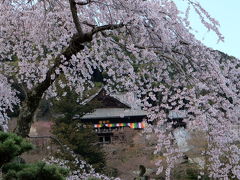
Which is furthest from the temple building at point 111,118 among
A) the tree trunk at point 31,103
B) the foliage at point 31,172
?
the foliage at point 31,172

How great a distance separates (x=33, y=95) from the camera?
438 centimetres

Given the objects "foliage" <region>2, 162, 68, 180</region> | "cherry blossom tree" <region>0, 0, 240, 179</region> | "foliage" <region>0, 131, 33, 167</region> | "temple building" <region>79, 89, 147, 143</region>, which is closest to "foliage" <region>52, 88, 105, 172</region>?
"temple building" <region>79, 89, 147, 143</region>

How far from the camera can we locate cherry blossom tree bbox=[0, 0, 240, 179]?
148 inches

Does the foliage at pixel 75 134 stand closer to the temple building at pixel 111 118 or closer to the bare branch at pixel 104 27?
the temple building at pixel 111 118

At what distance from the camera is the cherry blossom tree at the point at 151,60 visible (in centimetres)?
377

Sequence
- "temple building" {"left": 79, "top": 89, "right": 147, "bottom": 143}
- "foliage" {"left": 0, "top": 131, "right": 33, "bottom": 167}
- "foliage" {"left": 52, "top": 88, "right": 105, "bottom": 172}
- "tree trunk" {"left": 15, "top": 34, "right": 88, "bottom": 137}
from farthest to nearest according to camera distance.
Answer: "temple building" {"left": 79, "top": 89, "right": 147, "bottom": 143}, "foliage" {"left": 52, "top": 88, "right": 105, "bottom": 172}, "tree trunk" {"left": 15, "top": 34, "right": 88, "bottom": 137}, "foliage" {"left": 0, "top": 131, "right": 33, "bottom": 167}

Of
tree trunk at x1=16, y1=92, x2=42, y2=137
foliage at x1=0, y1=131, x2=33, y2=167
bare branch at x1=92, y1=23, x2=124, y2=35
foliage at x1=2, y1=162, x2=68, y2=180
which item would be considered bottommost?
foliage at x1=2, y1=162, x2=68, y2=180

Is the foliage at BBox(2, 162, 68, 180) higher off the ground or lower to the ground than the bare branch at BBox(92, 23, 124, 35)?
A: lower

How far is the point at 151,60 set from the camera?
4.38 metres

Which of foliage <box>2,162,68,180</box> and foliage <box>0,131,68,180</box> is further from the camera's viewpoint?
foliage <box>2,162,68,180</box>

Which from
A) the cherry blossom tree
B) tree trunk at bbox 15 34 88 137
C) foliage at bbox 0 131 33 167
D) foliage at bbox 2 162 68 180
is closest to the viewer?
foliage at bbox 0 131 33 167

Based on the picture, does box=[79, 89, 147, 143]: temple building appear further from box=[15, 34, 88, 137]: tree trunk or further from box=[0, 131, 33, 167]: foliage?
box=[0, 131, 33, 167]: foliage

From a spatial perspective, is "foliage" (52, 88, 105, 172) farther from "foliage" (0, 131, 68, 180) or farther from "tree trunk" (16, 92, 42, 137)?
"foliage" (0, 131, 68, 180)

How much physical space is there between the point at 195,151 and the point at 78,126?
4.11m
